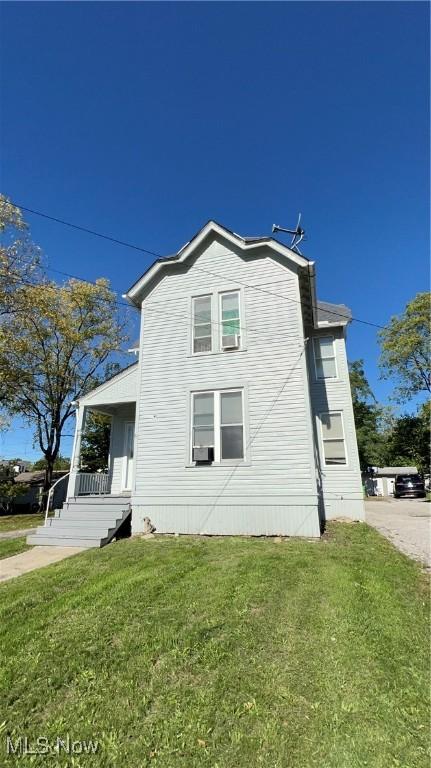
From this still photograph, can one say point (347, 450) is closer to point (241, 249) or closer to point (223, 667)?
point (241, 249)

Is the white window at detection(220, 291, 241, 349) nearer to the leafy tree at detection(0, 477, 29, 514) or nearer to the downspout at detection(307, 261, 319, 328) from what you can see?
the downspout at detection(307, 261, 319, 328)

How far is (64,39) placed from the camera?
8961mm

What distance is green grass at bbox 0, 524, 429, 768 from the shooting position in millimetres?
2318

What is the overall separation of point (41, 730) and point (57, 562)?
16.9ft

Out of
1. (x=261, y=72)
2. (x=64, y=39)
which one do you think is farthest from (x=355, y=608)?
(x=64, y=39)

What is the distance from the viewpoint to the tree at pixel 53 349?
19594 millimetres

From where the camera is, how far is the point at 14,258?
17.3 meters

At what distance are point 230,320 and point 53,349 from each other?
1552cm

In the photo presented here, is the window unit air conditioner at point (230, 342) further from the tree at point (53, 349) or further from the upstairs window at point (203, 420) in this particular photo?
the tree at point (53, 349)

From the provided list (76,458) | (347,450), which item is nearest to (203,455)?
(76,458)

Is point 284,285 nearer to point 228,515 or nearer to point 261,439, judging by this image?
point 261,439

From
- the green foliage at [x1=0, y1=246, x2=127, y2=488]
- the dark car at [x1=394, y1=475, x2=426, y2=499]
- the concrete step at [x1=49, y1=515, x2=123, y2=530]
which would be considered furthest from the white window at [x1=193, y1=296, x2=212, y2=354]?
the dark car at [x1=394, y1=475, x2=426, y2=499]

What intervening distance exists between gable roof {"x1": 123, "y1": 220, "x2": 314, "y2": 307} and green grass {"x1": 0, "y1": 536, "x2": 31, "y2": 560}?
7755 mm

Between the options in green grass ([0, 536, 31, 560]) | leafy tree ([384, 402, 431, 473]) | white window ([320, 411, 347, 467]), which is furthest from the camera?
leafy tree ([384, 402, 431, 473])
